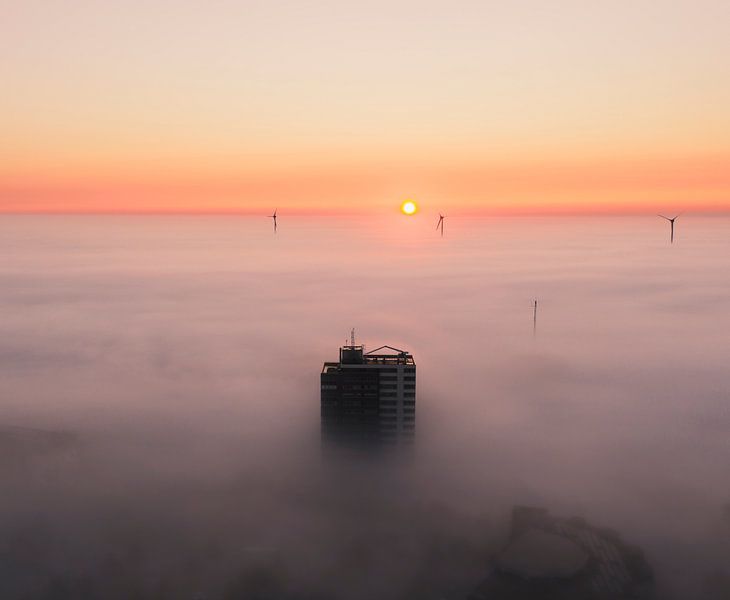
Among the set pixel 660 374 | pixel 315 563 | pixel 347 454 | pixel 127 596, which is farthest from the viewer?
pixel 660 374

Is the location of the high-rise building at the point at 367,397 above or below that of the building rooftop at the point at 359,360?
below

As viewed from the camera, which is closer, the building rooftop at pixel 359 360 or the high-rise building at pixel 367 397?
the building rooftop at pixel 359 360

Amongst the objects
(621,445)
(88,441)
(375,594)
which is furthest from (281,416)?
(621,445)

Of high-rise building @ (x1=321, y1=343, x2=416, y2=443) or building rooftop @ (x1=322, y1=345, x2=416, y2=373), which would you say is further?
high-rise building @ (x1=321, y1=343, x2=416, y2=443)

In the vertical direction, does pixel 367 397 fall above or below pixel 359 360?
below

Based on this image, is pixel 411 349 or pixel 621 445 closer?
pixel 621 445

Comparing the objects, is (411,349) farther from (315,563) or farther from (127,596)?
(127,596)

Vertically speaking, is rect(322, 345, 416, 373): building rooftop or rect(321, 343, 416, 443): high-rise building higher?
rect(322, 345, 416, 373): building rooftop

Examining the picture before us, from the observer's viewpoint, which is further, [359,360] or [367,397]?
[367,397]
